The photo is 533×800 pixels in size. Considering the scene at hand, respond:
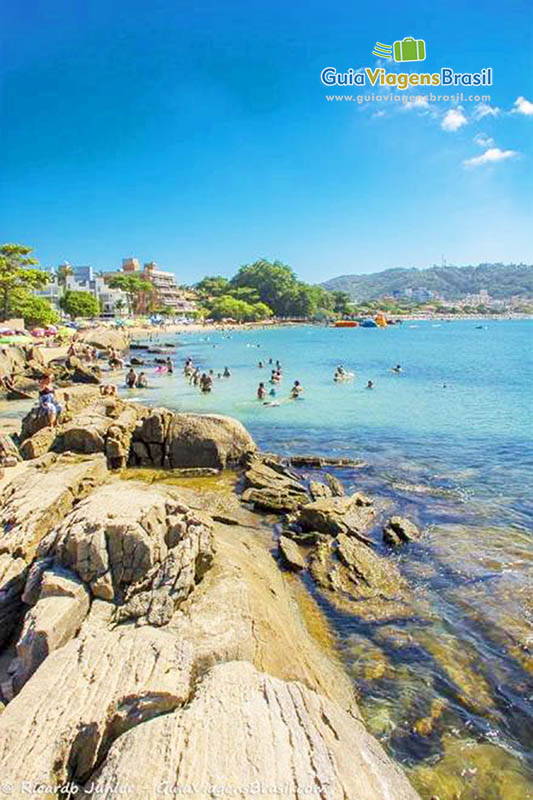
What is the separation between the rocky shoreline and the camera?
3592mm

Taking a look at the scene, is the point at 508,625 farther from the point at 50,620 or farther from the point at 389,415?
the point at 389,415

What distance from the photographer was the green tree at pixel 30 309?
55625 millimetres

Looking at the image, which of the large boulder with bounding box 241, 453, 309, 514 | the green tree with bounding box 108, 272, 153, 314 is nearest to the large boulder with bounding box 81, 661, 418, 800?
the large boulder with bounding box 241, 453, 309, 514

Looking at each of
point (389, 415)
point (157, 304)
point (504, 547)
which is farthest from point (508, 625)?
point (157, 304)

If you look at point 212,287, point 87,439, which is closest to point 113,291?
point 212,287

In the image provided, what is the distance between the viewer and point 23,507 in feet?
27.1

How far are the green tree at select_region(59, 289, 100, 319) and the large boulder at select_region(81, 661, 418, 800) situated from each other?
102559mm

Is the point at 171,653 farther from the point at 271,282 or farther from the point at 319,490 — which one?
the point at 271,282

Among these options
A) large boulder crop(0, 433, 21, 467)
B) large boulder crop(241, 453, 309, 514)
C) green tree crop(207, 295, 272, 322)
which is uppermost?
green tree crop(207, 295, 272, 322)

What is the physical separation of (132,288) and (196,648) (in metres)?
139

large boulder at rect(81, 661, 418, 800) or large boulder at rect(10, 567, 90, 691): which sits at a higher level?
large boulder at rect(10, 567, 90, 691)

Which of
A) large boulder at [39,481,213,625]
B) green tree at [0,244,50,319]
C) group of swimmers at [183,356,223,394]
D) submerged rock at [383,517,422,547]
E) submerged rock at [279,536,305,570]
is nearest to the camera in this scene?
large boulder at [39,481,213,625]

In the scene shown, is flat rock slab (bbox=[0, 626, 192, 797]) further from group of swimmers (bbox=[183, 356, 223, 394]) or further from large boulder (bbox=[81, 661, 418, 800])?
group of swimmers (bbox=[183, 356, 223, 394])

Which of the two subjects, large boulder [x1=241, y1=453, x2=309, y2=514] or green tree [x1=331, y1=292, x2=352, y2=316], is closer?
large boulder [x1=241, y1=453, x2=309, y2=514]
